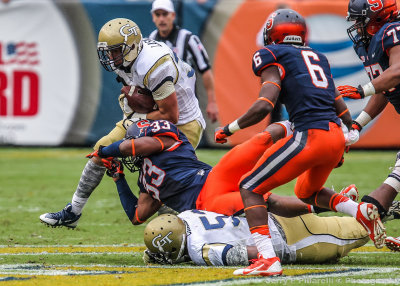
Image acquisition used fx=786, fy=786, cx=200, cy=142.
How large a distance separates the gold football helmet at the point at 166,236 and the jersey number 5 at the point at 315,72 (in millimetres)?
1116

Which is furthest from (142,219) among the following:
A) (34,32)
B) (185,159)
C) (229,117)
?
(34,32)

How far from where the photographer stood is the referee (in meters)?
7.68

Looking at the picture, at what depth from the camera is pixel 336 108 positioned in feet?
14.8

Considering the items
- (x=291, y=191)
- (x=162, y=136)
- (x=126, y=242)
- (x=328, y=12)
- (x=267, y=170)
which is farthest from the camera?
(x=328, y=12)

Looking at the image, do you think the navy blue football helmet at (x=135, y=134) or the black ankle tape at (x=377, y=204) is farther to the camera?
the navy blue football helmet at (x=135, y=134)

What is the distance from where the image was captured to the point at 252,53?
37.9 feet

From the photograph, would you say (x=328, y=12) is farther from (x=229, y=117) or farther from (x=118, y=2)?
(x=118, y=2)

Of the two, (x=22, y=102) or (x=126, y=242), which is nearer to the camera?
(x=126, y=242)

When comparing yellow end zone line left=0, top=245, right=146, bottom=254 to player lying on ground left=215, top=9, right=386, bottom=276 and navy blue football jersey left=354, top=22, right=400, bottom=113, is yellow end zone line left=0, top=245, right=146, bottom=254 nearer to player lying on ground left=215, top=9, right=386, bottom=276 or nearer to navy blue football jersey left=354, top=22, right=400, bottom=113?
player lying on ground left=215, top=9, right=386, bottom=276

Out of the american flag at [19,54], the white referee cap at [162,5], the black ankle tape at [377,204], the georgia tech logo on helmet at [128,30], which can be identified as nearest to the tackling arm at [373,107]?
the black ankle tape at [377,204]

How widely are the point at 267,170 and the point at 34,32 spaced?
27.3 ft

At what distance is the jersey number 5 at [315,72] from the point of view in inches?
170

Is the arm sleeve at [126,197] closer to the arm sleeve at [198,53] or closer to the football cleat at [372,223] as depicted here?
the football cleat at [372,223]

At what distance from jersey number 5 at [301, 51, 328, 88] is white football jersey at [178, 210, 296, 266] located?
0.85 m
